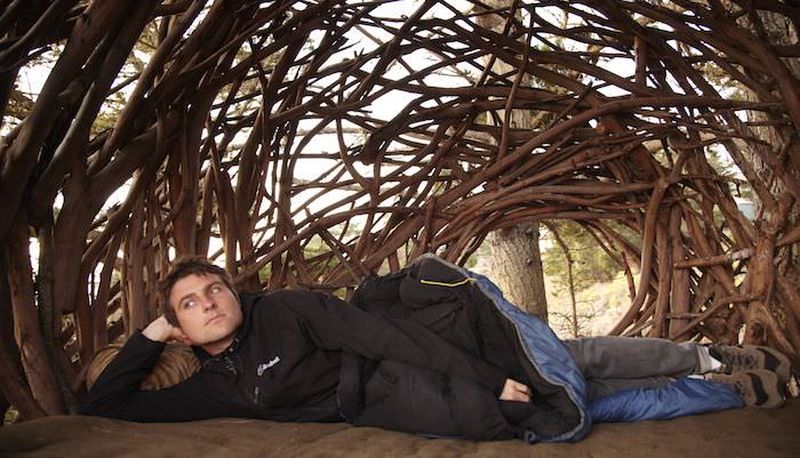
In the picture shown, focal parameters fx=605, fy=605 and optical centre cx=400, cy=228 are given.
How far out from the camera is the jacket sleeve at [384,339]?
4.80ft

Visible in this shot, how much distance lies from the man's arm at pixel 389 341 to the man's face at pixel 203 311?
0.51ft

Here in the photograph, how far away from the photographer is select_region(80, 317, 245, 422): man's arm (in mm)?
1406

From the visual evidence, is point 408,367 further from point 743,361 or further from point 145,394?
point 743,361

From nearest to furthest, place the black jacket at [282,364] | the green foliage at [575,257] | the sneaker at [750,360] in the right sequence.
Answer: the black jacket at [282,364] → the sneaker at [750,360] → the green foliage at [575,257]

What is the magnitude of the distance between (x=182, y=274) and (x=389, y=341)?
560 millimetres

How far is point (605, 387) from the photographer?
5.34 ft

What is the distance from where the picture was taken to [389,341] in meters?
1.49

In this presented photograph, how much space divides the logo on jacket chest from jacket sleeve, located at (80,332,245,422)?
0.11 metres

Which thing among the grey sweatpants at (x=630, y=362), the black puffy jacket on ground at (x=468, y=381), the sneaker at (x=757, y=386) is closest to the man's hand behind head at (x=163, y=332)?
the black puffy jacket on ground at (x=468, y=381)

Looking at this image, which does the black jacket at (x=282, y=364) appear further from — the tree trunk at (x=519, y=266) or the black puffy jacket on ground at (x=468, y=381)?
the tree trunk at (x=519, y=266)

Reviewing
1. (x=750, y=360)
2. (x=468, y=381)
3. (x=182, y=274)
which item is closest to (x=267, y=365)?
(x=182, y=274)

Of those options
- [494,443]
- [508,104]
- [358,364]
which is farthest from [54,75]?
[508,104]

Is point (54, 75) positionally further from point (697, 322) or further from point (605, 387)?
point (697, 322)

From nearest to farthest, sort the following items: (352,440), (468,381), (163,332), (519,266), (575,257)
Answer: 1. (352,440)
2. (468,381)
3. (163,332)
4. (519,266)
5. (575,257)
